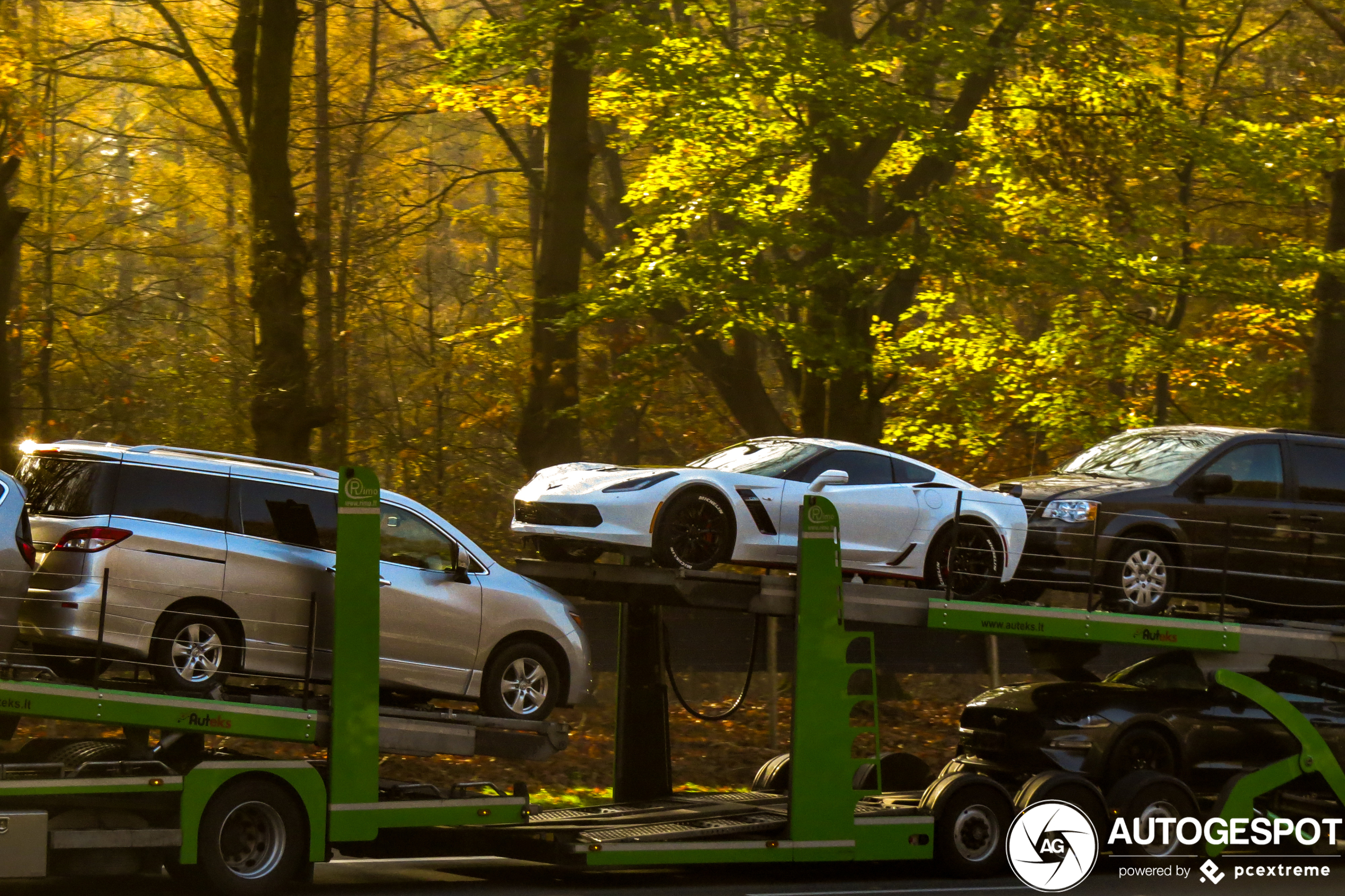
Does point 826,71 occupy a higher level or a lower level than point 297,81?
lower

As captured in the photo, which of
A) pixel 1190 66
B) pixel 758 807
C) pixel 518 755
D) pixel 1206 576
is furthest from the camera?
pixel 1190 66

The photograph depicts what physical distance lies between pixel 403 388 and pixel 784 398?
8.82 meters

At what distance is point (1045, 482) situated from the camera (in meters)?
12.0

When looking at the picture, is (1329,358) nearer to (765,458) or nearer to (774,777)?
(765,458)

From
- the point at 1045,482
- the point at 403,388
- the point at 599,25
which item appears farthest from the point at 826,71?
the point at 403,388

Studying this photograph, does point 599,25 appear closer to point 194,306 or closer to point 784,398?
point 194,306

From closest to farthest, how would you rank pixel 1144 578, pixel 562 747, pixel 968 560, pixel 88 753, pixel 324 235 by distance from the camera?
pixel 88 753 → pixel 562 747 → pixel 1144 578 → pixel 968 560 → pixel 324 235

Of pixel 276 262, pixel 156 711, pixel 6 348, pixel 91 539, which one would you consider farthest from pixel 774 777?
pixel 6 348

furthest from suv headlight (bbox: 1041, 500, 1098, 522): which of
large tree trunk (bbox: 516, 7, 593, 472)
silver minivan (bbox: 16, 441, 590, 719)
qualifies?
large tree trunk (bbox: 516, 7, 593, 472)

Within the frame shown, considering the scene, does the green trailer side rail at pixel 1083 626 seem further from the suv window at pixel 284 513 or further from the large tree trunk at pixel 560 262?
the large tree trunk at pixel 560 262

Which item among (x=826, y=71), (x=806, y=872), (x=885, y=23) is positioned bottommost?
(x=806, y=872)

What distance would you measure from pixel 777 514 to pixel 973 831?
275cm

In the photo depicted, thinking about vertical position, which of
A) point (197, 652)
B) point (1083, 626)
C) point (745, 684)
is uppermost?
point (1083, 626)

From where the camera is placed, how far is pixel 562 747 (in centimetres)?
966
